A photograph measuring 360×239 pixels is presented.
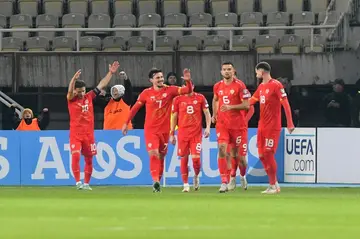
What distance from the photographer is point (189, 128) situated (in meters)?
19.1

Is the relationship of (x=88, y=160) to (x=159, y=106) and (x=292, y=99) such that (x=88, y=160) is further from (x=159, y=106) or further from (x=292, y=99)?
(x=292, y=99)

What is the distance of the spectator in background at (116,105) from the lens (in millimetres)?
21969

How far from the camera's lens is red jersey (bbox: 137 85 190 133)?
61.8 feet

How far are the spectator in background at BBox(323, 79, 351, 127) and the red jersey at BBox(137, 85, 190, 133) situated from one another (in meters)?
6.83

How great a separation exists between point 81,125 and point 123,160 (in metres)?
2.70

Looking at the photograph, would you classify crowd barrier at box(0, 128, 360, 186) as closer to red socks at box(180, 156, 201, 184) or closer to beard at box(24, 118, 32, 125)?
beard at box(24, 118, 32, 125)

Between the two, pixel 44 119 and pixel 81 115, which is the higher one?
pixel 81 115

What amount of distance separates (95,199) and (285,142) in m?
7.97

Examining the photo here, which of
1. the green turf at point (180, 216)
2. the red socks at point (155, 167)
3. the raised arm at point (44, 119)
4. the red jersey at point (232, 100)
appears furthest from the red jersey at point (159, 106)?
the raised arm at point (44, 119)

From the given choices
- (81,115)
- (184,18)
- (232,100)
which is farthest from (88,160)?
(184,18)

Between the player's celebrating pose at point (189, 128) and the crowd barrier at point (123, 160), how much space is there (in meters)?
3.04

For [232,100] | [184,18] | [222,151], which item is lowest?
[222,151]

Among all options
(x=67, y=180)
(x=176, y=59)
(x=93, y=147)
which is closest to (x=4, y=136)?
(x=67, y=180)

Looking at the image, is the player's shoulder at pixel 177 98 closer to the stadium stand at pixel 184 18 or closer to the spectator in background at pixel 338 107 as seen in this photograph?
the spectator in background at pixel 338 107
